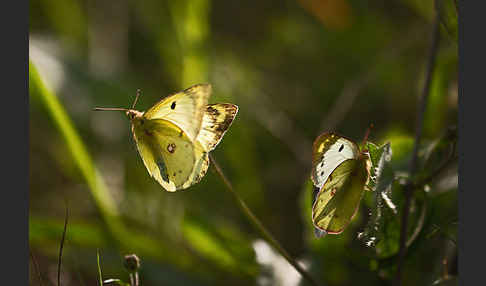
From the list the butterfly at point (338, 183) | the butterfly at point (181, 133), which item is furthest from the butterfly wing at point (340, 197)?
the butterfly at point (181, 133)

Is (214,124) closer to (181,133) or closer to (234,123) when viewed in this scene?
(181,133)

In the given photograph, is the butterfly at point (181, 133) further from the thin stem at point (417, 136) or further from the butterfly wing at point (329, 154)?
the thin stem at point (417, 136)

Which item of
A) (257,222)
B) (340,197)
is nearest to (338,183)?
(340,197)

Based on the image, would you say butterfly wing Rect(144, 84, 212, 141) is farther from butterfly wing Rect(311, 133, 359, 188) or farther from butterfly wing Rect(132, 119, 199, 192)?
butterfly wing Rect(311, 133, 359, 188)

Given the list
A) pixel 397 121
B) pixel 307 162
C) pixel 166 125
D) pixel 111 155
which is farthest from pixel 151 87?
pixel 166 125

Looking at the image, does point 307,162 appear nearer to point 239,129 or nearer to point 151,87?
point 239,129

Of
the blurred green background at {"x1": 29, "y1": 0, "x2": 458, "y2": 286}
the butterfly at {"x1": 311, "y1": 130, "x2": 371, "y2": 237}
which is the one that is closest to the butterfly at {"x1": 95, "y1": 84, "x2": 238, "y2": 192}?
the butterfly at {"x1": 311, "y1": 130, "x2": 371, "y2": 237}

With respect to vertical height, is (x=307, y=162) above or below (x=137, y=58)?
below
